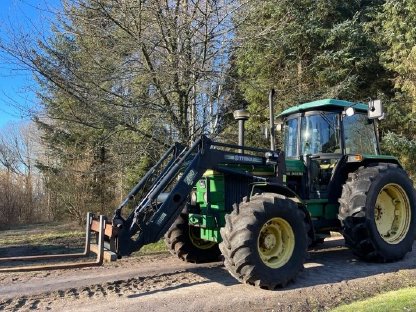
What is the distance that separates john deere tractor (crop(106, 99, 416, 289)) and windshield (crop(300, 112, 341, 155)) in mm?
18

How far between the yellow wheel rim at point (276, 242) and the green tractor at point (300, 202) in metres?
0.01

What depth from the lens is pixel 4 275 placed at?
7164 millimetres

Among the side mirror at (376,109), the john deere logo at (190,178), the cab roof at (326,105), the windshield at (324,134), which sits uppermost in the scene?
the cab roof at (326,105)

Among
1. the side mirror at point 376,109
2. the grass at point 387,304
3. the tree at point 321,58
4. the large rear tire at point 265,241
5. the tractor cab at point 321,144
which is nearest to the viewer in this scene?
the grass at point 387,304

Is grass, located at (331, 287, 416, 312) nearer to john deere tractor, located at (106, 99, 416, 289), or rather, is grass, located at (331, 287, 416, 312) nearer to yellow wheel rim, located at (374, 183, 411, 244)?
john deere tractor, located at (106, 99, 416, 289)

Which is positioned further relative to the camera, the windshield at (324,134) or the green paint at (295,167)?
the windshield at (324,134)

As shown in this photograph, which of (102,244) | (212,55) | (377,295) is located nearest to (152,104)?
(212,55)

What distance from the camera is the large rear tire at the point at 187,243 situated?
7562 mm

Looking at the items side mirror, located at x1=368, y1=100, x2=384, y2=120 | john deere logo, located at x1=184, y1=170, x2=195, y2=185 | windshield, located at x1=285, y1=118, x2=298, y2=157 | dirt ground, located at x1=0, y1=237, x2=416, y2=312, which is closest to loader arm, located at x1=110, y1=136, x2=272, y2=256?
john deere logo, located at x1=184, y1=170, x2=195, y2=185

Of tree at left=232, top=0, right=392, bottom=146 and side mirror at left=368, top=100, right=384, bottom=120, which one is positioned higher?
tree at left=232, top=0, right=392, bottom=146

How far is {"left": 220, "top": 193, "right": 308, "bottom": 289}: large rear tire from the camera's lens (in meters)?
5.80

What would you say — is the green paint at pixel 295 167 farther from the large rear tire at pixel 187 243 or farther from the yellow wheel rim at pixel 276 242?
the large rear tire at pixel 187 243

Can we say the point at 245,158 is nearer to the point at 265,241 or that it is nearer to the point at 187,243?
the point at 265,241

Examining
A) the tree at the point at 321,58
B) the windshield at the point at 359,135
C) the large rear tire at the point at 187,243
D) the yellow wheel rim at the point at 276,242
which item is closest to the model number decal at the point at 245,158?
the yellow wheel rim at the point at 276,242
